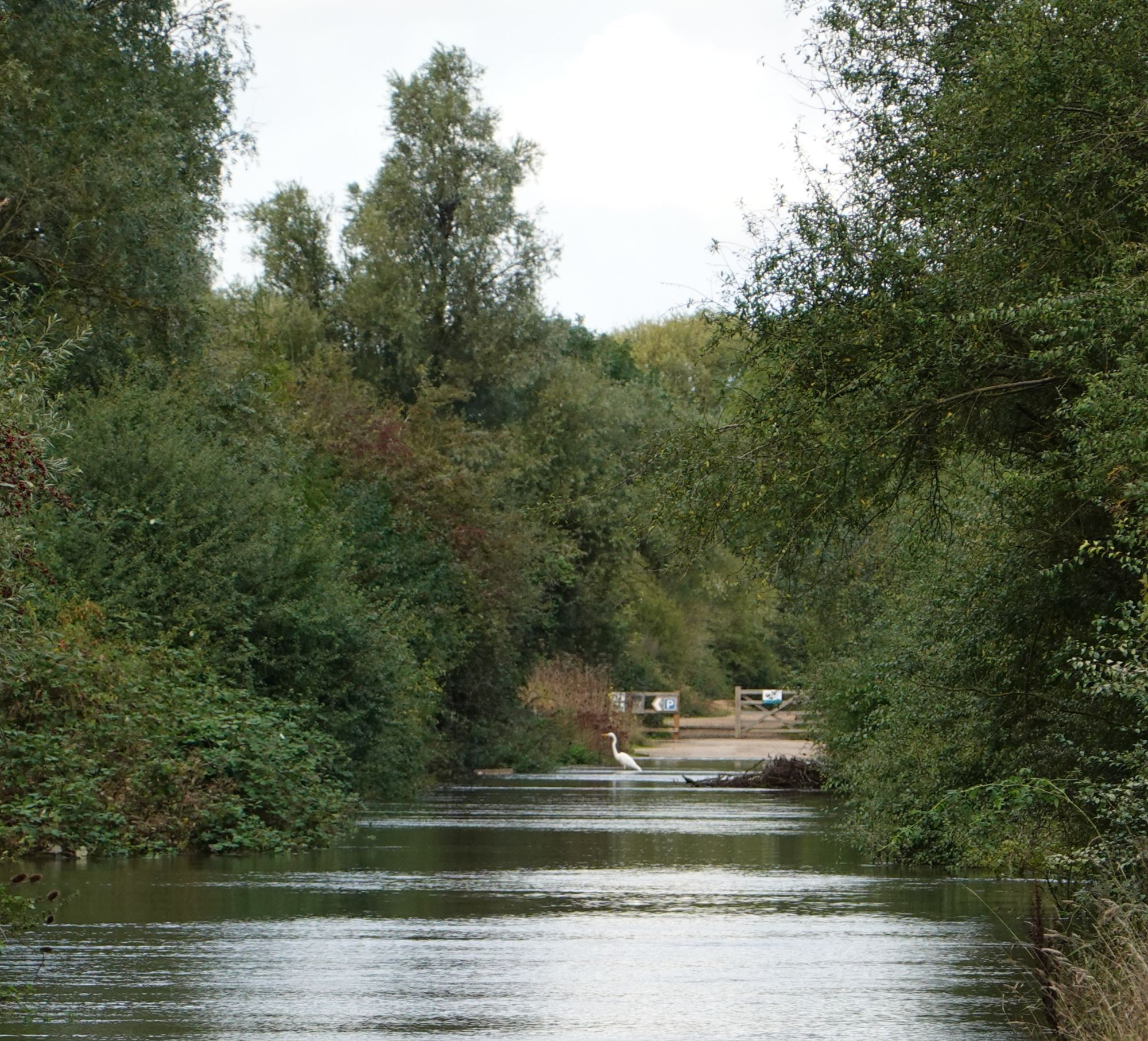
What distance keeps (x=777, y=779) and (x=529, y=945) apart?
28.4 m

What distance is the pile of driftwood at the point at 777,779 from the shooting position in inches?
1695

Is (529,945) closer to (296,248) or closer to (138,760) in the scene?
(138,760)

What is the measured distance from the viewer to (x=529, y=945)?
52.1ft

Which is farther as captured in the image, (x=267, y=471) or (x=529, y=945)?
(x=267, y=471)

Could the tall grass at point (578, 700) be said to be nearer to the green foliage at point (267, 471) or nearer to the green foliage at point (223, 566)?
the green foliage at point (267, 471)

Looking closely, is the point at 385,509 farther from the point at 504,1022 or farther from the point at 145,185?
the point at 504,1022

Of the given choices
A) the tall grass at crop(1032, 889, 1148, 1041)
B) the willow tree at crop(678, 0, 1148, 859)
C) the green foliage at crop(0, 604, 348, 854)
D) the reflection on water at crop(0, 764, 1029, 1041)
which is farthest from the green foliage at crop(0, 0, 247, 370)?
the tall grass at crop(1032, 889, 1148, 1041)

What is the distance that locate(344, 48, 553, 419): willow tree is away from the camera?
179ft

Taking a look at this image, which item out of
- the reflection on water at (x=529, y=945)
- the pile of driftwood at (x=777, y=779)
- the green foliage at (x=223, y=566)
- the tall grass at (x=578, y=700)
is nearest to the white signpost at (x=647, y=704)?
the tall grass at (x=578, y=700)

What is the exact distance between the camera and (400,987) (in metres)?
13.4

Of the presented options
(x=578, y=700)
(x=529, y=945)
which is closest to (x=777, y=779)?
(x=578, y=700)

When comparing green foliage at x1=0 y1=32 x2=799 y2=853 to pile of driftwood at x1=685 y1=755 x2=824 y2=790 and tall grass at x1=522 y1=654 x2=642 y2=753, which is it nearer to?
tall grass at x1=522 y1=654 x2=642 y2=753

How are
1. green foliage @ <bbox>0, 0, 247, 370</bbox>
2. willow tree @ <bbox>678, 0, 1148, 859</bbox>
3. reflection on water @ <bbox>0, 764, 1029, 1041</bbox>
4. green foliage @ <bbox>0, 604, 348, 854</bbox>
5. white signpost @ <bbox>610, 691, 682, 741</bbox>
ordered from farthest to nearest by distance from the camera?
white signpost @ <bbox>610, 691, 682, 741</bbox> → green foliage @ <bbox>0, 0, 247, 370</bbox> → green foliage @ <bbox>0, 604, 348, 854</bbox> → willow tree @ <bbox>678, 0, 1148, 859</bbox> → reflection on water @ <bbox>0, 764, 1029, 1041</bbox>

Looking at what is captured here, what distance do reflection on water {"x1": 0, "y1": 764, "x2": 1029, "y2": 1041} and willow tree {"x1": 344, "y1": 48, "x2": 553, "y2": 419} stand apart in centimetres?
2874
